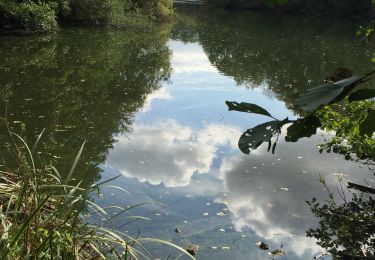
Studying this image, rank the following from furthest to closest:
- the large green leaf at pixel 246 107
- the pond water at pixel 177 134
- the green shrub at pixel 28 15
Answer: the green shrub at pixel 28 15 < the pond water at pixel 177 134 < the large green leaf at pixel 246 107

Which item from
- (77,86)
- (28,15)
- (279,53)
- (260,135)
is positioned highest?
(260,135)

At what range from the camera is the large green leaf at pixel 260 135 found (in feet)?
2.71

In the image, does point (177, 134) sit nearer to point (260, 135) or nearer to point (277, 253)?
point (277, 253)

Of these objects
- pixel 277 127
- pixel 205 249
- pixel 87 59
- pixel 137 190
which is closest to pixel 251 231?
pixel 205 249

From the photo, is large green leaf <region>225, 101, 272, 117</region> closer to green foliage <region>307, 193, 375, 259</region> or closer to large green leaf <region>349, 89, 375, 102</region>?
large green leaf <region>349, 89, 375, 102</region>

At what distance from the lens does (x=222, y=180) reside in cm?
662

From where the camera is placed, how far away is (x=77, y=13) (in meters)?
21.7

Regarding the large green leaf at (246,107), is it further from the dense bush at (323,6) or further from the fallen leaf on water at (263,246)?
the dense bush at (323,6)

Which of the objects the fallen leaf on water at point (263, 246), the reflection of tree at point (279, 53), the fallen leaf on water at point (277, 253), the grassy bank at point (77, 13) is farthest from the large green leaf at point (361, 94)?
the grassy bank at point (77, 13)

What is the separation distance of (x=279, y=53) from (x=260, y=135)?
20.1 metres

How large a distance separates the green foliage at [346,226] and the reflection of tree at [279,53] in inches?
106

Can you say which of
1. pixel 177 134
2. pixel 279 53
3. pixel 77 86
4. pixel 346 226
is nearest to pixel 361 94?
pixel 346 226

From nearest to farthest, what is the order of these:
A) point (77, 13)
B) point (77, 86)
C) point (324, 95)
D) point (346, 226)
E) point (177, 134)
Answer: point (324, 95) → point (346, 226) → point (177, 134) → point (77, 86) → point (77, 13)

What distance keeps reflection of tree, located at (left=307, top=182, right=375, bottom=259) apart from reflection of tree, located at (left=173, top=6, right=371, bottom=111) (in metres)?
2.68
